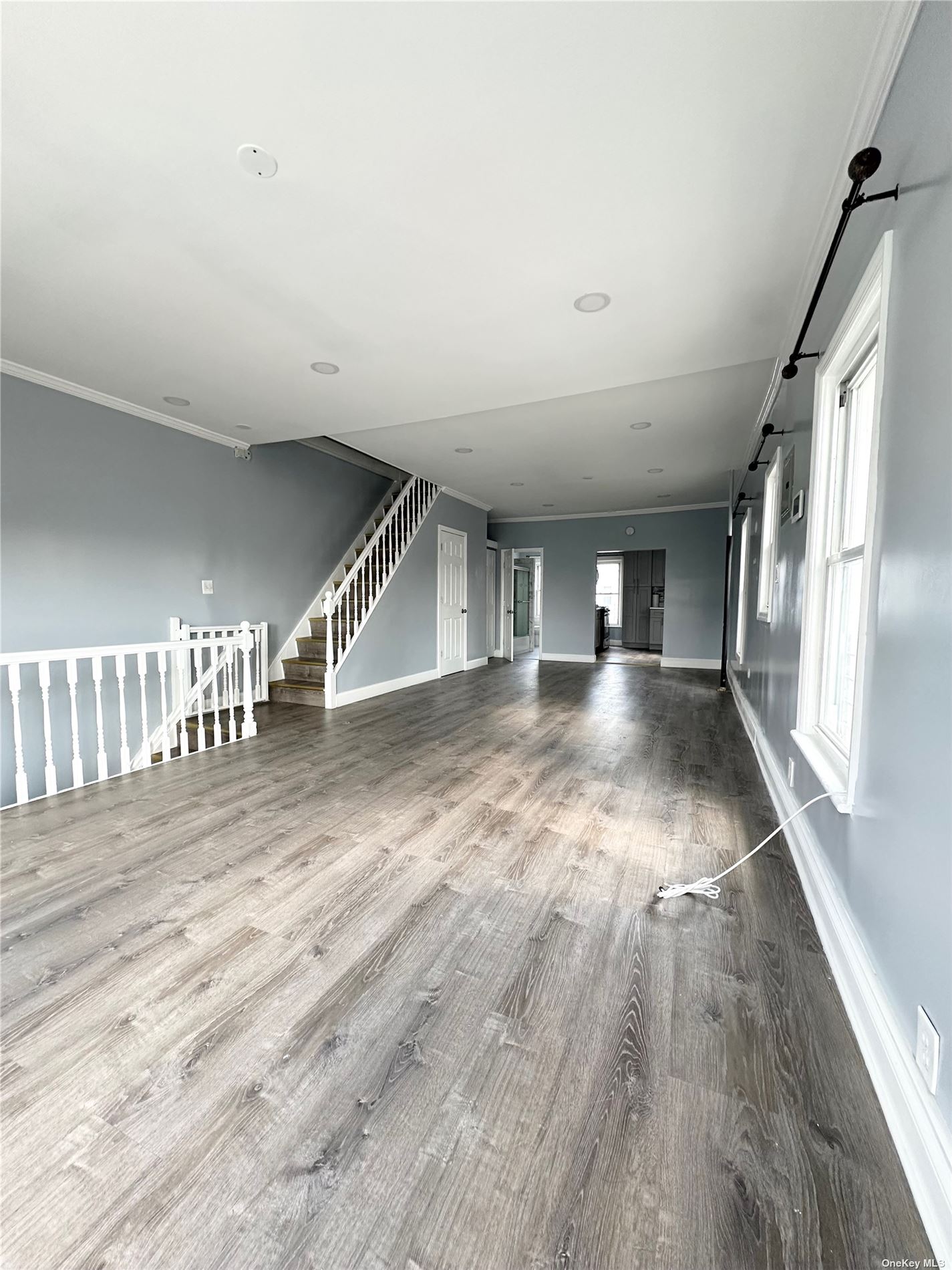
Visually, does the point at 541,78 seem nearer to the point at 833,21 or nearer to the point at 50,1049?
the point at 833,21

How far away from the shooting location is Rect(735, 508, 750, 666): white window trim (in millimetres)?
5129

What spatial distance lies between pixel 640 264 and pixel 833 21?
953 millimetres

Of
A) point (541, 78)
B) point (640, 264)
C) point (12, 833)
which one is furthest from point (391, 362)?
point (12, 833)

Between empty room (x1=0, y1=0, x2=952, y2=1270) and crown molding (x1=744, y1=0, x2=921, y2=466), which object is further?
crown molding (x1=744, y1=0, x2=921, y2=466)

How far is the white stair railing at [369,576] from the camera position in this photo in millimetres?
5164

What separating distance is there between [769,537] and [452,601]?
14.7 ft

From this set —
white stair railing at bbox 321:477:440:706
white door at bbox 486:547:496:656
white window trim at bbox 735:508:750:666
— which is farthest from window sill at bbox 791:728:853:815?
white door at bbox 486:547:496:656

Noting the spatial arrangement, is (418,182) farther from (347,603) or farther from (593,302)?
(347,603)

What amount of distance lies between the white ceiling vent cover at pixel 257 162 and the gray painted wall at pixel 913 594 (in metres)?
1.80

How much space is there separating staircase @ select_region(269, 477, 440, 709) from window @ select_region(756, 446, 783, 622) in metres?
3.68

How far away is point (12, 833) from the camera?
2406mm

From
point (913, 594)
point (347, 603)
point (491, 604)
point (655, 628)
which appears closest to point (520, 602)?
point (491, 604)

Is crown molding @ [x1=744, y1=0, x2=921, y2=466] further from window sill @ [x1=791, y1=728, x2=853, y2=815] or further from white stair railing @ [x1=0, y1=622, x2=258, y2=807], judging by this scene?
white stair railing @ [x1=0, y1=622, x2=258, y2=807]
